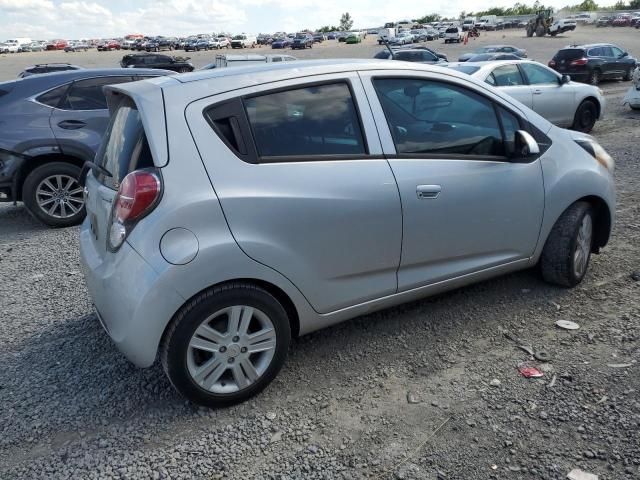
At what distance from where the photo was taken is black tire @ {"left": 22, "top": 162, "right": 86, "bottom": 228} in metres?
6.26

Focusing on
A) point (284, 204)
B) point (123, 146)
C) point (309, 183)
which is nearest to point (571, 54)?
point (309, 183)

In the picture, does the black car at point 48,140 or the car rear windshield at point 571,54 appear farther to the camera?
the car rear windshield at point 571,54

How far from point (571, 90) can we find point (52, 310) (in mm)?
10733

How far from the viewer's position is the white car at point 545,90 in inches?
412

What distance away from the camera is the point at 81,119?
6512 millimetres

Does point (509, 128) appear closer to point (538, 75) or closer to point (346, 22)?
point (538, 75)

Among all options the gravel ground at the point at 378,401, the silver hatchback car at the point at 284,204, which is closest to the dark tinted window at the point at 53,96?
the gravel ground at the point at 378,401

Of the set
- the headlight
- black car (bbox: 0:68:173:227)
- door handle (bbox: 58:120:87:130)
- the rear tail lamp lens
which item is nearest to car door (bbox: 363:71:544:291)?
the headlight

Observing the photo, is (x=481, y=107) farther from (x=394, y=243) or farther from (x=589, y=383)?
(x=589, y=383)

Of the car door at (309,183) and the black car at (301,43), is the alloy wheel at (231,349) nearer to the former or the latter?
the car door at (309,183)

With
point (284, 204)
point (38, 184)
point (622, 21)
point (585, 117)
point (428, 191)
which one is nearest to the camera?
point (284, 204)

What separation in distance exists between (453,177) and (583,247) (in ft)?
4.82

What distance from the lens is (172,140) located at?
2.70 metres

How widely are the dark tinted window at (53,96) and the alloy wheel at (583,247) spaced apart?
19.0ft
